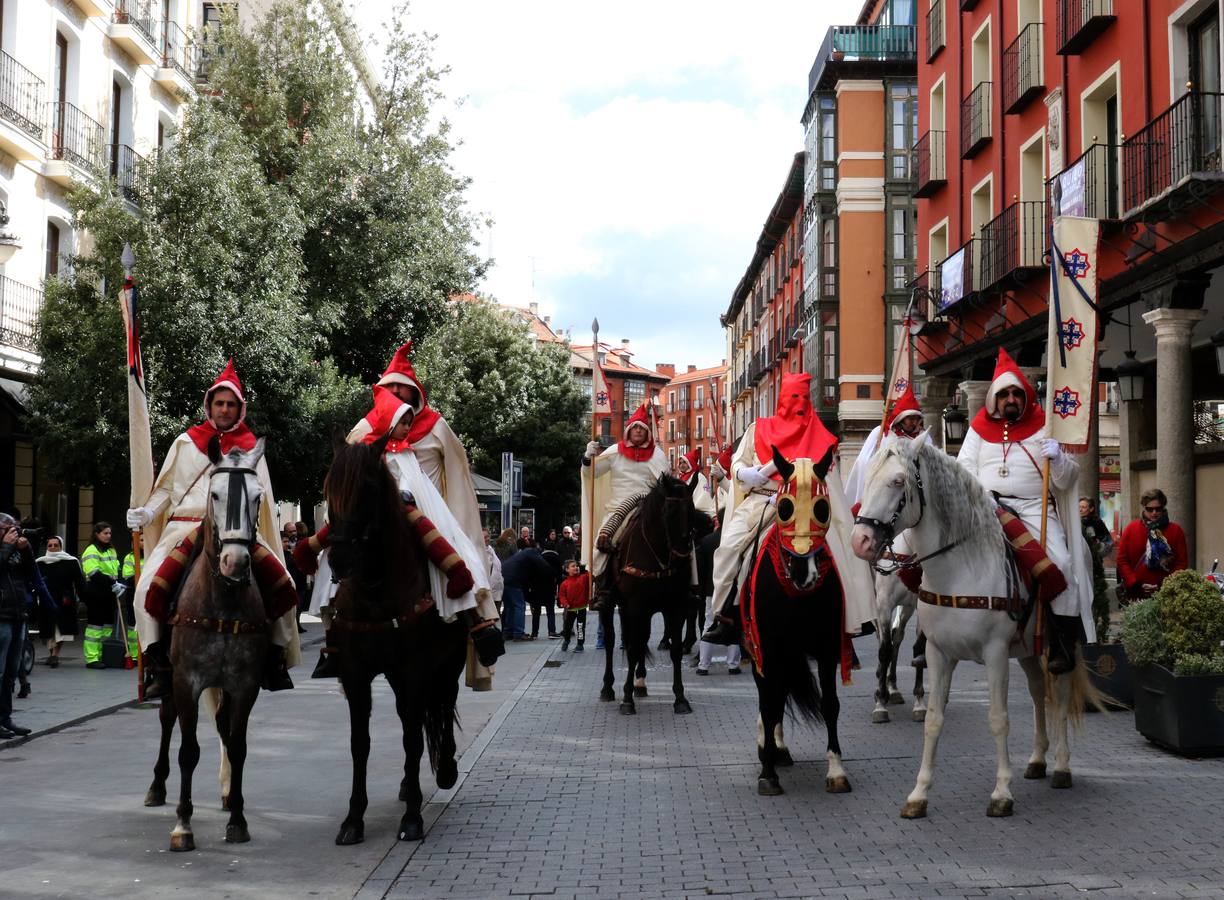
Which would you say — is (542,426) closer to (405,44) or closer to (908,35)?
(908,35)

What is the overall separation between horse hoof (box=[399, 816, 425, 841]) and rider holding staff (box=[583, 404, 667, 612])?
634 cm

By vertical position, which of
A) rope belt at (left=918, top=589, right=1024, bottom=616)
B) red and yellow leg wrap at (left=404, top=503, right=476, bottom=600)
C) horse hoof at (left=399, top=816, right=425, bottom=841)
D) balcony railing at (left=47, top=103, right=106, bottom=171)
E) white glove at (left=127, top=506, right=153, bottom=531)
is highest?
balcony railing at (left=47, top=103, right=106, bottom=171)

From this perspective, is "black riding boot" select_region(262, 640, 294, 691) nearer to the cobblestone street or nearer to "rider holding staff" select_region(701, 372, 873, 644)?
the cobblestone street

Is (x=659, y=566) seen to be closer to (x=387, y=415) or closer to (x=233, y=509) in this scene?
(x=387, y=415)

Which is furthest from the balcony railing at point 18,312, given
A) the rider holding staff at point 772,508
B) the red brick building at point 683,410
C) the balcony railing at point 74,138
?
the red brick building at point 683,410

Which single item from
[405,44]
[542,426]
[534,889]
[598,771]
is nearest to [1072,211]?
[598,771]

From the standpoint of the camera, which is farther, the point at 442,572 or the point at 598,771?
the point at 598,771

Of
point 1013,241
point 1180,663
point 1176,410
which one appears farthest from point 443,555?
point 1013,241

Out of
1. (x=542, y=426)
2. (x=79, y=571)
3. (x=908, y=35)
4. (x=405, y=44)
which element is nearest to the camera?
(x=79, y=571)

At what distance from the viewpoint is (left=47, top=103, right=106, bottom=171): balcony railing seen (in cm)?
2448

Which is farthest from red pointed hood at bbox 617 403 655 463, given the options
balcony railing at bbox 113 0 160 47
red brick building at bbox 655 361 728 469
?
red brick building at bbox 655 361 728 469

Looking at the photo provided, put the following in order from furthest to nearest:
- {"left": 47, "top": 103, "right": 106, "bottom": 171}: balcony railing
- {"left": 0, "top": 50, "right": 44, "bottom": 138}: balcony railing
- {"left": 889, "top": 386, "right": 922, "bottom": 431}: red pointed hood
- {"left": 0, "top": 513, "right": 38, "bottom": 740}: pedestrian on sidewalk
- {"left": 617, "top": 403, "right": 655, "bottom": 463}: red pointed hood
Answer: {"left": 47, "top": 103, "right": 106, "bottom": 171}: balcony railing < {"left": 0, "top": 50, "right": 44, "bottom": 138}: balcony railing < {"left": 617, "top": 403, "right": 655, "bottom": 463}: red pointed hood < {"left": 0, "top": 513, "right": 38, "bottom": 740}: pedestrian on sidewalk < {"left": 889, "top": 386, "right": 922, "bottom": 431}: red pointed hood

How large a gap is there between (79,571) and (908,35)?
39548 millimetres

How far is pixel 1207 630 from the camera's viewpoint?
30.1 ft
